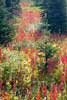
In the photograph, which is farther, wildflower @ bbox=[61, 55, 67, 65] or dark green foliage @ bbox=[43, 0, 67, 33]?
dark green foliage @ bbox=[43, 0, 67, 33]

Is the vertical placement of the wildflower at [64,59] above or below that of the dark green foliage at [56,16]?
above

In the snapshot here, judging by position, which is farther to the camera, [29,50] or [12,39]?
[12,39]

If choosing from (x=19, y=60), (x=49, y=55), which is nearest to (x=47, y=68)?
(x=49, y=55)

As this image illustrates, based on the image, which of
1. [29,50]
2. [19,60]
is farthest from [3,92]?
[29,50]

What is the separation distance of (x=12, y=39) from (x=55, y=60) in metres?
5.28

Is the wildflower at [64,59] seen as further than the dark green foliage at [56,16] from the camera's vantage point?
No

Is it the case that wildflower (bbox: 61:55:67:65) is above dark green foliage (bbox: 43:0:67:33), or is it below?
above

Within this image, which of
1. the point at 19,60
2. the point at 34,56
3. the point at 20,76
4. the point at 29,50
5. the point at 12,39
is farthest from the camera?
the point at 12,39

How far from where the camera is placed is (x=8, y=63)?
1159 cm

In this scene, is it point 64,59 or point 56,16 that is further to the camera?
point 56,16

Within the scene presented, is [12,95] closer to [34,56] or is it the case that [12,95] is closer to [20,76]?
[20,76]

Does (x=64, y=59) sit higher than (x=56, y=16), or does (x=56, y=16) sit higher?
(x=64, y=59)

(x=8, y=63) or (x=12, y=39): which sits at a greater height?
(x=8, y=63)

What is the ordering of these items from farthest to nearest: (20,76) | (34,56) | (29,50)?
(29,50) < (34,56) < (20,76)
